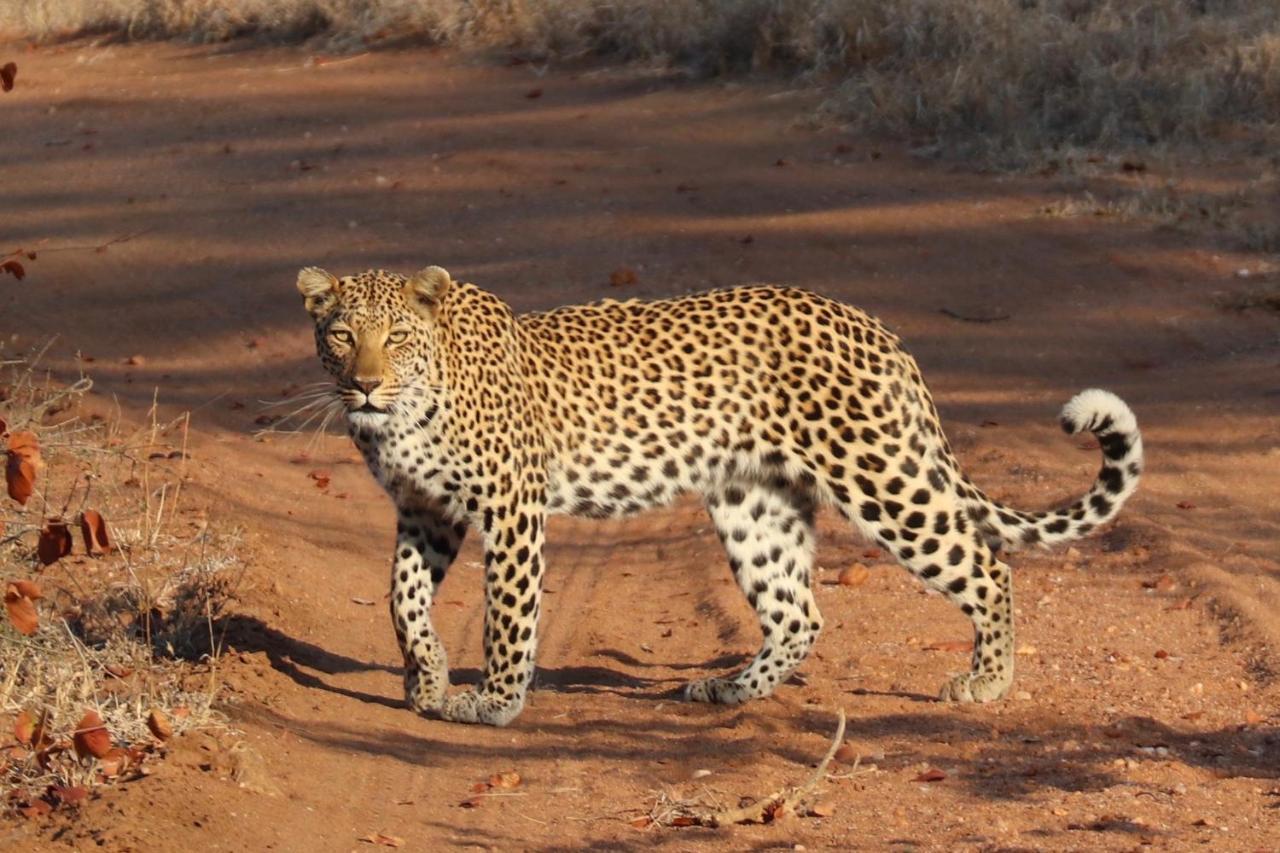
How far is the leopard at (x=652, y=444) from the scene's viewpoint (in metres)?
8.05

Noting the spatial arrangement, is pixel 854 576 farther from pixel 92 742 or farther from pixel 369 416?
pixel 92 742

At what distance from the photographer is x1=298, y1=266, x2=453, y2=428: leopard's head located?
7.84m

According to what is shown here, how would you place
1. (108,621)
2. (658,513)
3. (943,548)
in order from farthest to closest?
1. (658,513)
2. (108,621)
3. (943,548)

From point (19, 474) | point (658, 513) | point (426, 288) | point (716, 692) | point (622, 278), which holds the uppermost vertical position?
point (19, 474)

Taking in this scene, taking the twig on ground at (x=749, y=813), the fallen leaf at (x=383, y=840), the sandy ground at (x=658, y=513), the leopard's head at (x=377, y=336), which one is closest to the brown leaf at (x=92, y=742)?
the sandy ground at (x=658, y=513)

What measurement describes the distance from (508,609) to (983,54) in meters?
10.2

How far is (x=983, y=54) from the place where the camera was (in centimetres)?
1702

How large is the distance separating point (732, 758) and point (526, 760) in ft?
2.50

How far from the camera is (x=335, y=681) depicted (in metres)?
8.70

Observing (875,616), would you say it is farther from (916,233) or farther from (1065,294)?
(916,233)

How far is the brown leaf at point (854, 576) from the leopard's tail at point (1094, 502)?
1.58 m

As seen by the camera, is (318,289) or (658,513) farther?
(658,513)

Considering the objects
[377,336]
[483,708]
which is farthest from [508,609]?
[377,336]

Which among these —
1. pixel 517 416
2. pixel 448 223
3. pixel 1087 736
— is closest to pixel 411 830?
pixel 517 416
